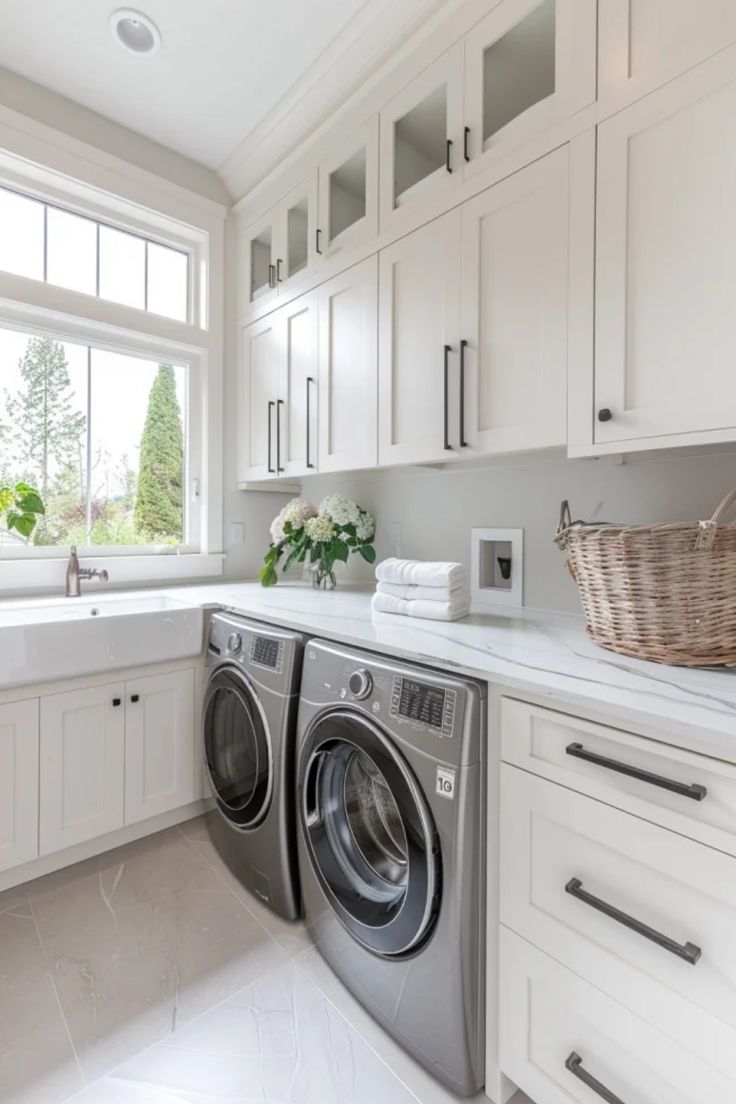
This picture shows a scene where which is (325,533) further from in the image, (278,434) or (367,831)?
(367,831)

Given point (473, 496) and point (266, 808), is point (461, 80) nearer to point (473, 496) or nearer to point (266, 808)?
point (473, 496)

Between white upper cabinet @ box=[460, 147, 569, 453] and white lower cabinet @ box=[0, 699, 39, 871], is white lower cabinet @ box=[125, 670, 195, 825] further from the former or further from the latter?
white upper cabinet @ box=[460, 147, 569, 453]

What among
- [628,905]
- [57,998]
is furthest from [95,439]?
[628,905]

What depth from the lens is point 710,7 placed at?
105cm

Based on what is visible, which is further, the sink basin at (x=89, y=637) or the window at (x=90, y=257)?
the window at (x=90, y=257)

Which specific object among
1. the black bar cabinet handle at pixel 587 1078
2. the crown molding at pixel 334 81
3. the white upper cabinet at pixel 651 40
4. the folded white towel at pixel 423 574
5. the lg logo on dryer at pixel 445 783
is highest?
the crown molding at pixel 334 81

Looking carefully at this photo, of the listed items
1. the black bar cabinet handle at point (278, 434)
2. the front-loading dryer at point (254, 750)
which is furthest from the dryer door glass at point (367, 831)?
the black bar cabinet handle at point (278, 434)

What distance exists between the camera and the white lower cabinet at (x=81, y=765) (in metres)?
1.61

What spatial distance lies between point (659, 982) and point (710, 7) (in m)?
1.81

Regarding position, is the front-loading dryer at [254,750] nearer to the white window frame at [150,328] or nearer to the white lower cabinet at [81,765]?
the white lower cabinet at [81,765]

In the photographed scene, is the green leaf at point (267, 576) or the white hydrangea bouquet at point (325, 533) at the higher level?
the white hydrangea bouquet at point (325, 533)

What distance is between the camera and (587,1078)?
894mm

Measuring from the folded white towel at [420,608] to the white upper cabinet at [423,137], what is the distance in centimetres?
127

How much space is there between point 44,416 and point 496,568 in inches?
78.3
